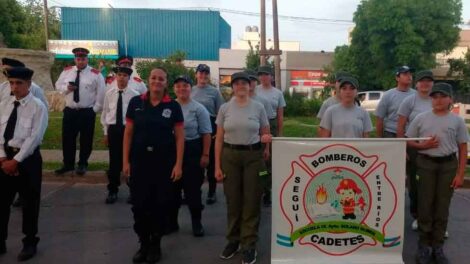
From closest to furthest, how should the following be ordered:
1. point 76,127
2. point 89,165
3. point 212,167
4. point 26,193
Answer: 1. point 26,193
2. point 212,167
3. point 76,127
4. point 89,165

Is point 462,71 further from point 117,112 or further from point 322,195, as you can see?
point 322,195

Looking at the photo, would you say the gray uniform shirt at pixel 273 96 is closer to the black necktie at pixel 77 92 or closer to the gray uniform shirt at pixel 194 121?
the gray uniform shirt at pixel 194 121

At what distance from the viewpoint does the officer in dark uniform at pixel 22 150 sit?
175 inches

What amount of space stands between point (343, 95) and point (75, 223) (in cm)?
356

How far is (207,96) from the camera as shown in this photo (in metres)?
6.18

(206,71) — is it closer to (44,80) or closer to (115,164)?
(115,164)

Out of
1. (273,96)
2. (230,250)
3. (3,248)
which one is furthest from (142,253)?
(273,96)

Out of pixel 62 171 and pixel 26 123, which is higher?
pixel 26 123

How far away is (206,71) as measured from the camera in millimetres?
5914

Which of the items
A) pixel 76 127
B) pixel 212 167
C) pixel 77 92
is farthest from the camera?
pixel 76 127

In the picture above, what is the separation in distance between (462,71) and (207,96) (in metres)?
33.7

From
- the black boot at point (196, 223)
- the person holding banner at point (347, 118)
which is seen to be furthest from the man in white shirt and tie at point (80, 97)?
the person holding banner at point (347, 118)

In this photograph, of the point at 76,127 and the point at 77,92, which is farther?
the point at 76,127

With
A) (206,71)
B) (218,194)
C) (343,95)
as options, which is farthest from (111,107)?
(343,95)
